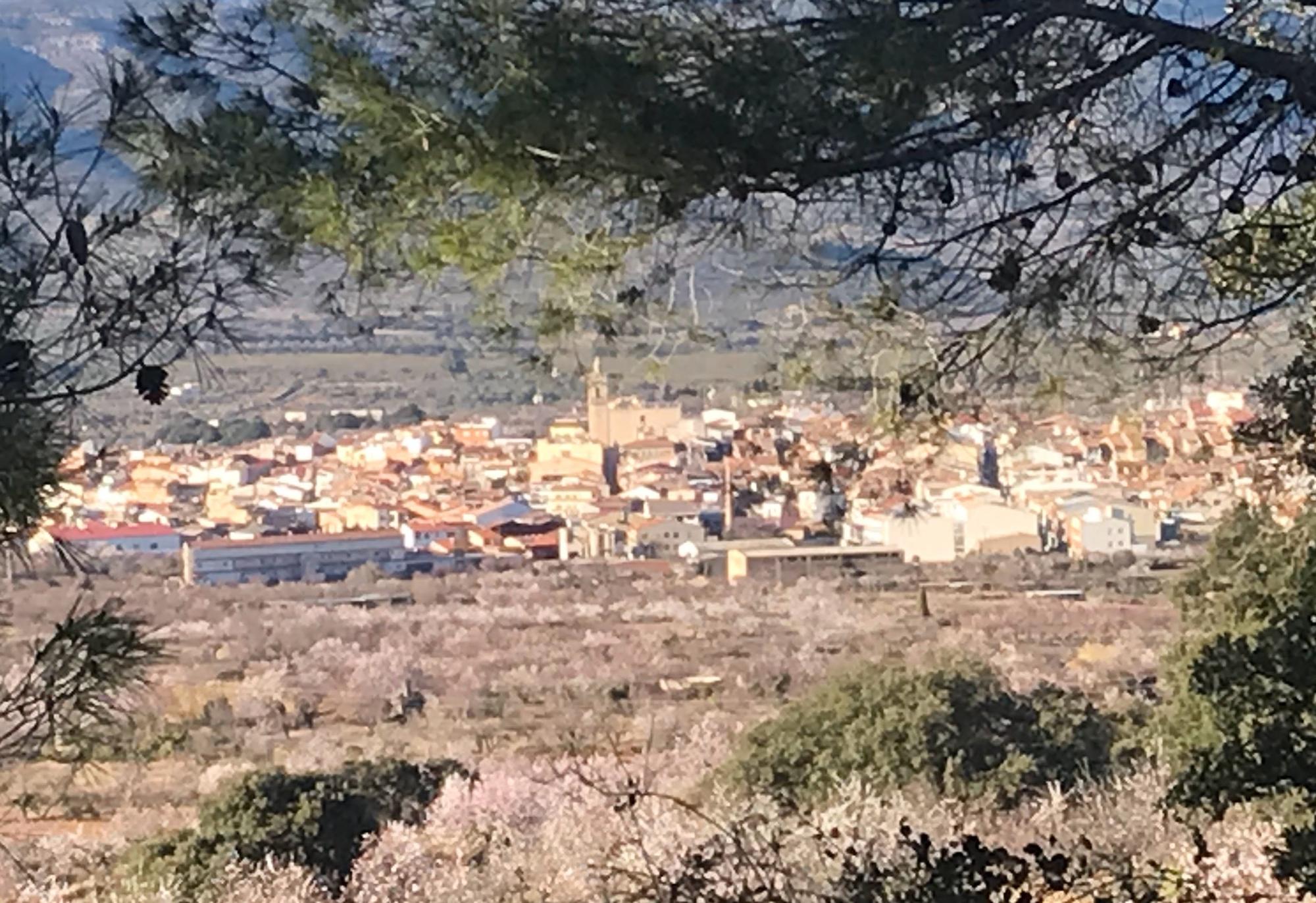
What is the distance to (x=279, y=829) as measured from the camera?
5.37 meters

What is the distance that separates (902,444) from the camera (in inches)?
97.9

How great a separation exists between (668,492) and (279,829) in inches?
101

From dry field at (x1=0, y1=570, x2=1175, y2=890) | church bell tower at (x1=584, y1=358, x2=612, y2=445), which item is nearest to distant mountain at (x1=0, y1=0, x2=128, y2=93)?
church bell tower at (x1=584, y1=358, x2=612, y2=445)

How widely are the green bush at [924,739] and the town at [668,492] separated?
0.55 m

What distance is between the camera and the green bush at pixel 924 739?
5.90 m

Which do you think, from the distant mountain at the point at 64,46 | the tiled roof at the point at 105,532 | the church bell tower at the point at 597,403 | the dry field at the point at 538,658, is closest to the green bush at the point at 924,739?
the dry field at the point at 538,658

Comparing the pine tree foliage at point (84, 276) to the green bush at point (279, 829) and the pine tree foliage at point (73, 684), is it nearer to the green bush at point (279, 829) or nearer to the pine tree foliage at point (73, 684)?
the pine tree foliage at point (73, 684)

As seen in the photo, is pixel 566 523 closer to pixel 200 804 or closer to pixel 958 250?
pixel 200 804

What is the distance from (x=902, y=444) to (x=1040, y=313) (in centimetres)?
35

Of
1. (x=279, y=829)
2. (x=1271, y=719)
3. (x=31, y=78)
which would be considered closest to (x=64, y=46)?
(x=31, y=78)

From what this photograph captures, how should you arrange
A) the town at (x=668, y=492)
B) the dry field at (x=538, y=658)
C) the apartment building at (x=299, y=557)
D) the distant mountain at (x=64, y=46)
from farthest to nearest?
1. the apartment building at (x=299, y=557)
2. the dry field at (x=538, y=658)
3. the town at (x=668, y=492)
4. the distant mountain at (x=64, y=46)

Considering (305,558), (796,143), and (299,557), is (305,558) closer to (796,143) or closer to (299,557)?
(299,557)

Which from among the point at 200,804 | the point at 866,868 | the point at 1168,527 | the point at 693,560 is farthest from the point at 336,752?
the point at 866,868

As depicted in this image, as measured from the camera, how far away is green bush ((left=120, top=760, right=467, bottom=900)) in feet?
16.7
